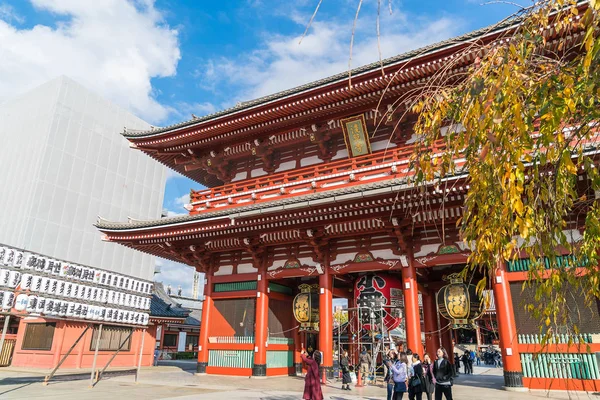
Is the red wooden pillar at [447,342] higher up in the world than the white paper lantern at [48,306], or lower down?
lower down

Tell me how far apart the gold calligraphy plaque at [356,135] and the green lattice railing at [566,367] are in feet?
27.8

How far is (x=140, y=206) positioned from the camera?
3947 centimetres

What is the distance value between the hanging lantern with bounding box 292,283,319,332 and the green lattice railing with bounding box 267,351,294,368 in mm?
1395

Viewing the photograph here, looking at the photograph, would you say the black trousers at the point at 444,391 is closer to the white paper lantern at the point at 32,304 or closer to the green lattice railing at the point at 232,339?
the green lattice railing at the point at 232,339

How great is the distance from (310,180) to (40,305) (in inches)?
387

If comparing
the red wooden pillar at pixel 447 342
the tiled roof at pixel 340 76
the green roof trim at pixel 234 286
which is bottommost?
the red wooden pillar at pixel 447 342

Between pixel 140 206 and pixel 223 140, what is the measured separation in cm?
2636

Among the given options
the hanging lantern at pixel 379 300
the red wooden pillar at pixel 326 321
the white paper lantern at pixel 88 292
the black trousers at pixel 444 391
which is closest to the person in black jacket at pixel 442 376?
the black trousers at pixel 444 391

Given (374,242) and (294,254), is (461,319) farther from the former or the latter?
(294,254)

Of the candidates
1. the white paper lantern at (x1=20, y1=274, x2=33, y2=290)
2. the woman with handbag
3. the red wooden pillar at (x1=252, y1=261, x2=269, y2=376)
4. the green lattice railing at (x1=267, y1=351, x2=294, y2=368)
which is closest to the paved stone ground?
the red wooden pillar at (x1=252, y1=261, x2=269, y2=376)

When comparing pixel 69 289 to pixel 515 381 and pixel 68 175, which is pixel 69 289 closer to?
pixel 515 381

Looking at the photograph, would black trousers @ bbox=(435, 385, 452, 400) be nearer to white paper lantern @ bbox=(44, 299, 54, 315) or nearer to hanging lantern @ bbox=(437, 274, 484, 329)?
hanging lantern @ bbox=(437, 274, 484, 329)

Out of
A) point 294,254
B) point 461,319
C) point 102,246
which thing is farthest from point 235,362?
point 102,246

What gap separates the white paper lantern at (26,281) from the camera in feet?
38.8
